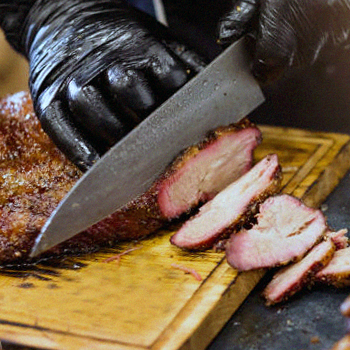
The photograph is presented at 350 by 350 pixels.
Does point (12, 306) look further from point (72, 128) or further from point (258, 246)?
point (258, 246)

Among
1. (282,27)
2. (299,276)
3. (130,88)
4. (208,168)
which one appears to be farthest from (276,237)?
(282,27)

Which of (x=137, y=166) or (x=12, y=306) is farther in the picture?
(x=137, y=166)

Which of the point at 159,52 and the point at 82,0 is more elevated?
the point at 82,0

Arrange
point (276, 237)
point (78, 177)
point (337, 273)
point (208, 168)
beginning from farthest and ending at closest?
1. point (208, 168)
2. point (78, 177)
3. point (276, 237)
4. point (337, 273)

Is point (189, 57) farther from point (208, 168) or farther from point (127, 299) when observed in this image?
point (127, 299)

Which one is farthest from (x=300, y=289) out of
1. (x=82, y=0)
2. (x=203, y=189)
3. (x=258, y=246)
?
(x=82, y=0)

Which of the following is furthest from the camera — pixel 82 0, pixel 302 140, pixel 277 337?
pixel 302 140

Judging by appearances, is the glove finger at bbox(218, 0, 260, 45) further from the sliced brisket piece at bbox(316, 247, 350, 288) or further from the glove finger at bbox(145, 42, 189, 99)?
the sliced brisket piece at bbox(316, 247, 350, 288)
